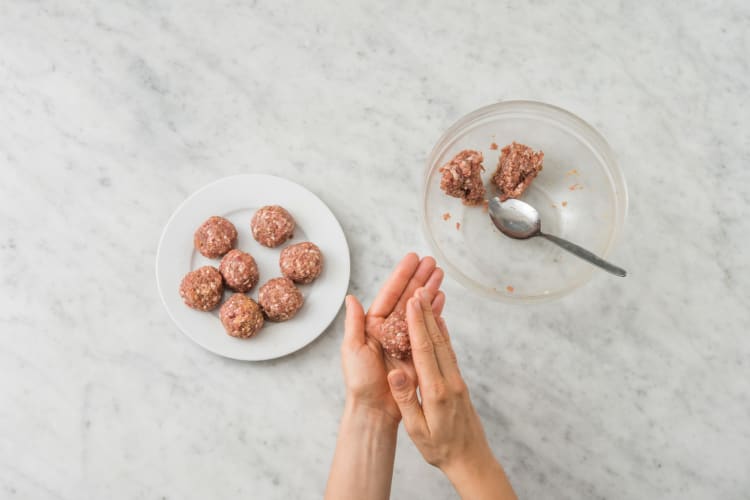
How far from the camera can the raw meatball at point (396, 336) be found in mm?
1642

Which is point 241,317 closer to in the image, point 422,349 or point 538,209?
point 422,349

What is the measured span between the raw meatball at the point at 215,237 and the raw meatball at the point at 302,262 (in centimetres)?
17

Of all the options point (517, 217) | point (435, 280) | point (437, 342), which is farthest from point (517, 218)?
point (437, 342)

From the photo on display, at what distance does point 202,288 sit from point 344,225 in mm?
463

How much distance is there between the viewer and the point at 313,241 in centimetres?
187

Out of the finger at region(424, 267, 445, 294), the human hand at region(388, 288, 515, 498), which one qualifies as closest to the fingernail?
the human hand at region(388, 288, 515, 498)

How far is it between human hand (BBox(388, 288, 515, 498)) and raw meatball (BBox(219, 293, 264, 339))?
47 centimetres

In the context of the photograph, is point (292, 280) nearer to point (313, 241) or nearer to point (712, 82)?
point (313, 241)

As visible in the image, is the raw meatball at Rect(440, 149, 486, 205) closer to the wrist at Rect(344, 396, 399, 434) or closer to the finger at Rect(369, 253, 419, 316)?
the finger at Rect(369, 253, 419, 316)

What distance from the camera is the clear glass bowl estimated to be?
1.71 metres

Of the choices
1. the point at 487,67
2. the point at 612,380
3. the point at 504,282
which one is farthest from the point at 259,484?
the point at 487,67

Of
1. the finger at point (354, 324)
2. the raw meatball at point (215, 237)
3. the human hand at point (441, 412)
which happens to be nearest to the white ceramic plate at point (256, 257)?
the raw meatball at point (215, 237)

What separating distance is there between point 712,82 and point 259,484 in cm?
187

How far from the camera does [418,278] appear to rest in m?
1.76
